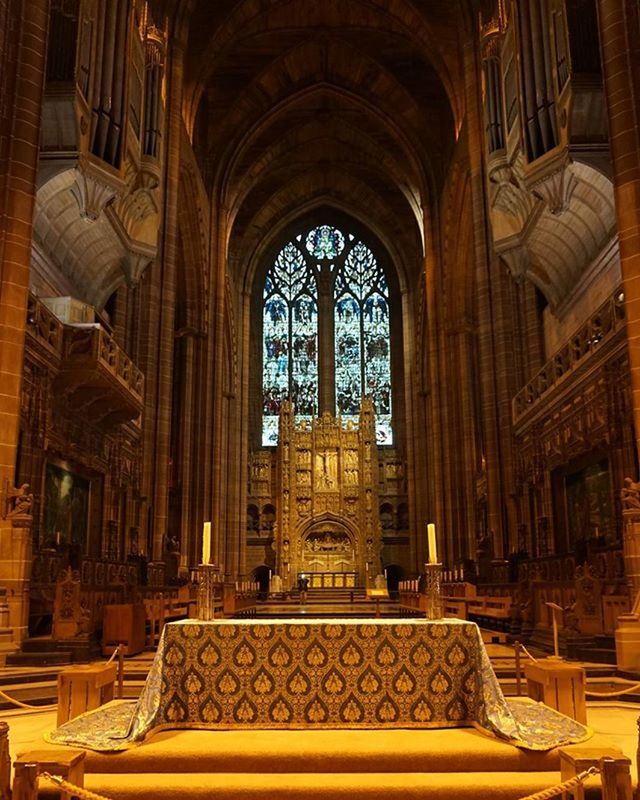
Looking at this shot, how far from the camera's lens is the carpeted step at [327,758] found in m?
4.09

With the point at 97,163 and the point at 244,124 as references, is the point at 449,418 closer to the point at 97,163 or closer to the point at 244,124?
the point at 244,124

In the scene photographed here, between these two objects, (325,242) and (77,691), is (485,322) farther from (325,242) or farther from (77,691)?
(325,242)

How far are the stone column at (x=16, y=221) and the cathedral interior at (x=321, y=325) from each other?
4 centimetres

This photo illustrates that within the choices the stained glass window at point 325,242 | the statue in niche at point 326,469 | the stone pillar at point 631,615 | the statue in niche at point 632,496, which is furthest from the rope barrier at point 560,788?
the stained glass window at point 325,242

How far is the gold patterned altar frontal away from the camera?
180 inches

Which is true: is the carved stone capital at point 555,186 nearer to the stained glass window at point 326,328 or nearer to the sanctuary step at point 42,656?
the sanctuary step at point 42,656

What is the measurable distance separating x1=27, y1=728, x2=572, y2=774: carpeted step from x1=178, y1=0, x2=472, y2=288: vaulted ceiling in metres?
20.3

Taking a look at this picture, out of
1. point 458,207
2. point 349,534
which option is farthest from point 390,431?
point 458,207

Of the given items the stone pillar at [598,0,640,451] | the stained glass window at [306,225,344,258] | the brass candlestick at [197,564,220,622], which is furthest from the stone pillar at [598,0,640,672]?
the stained glass window at [306,225,344,258]

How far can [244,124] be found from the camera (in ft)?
92.1

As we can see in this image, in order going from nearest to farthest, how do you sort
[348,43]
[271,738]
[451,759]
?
[451,759] → [271,738] → [348,43]

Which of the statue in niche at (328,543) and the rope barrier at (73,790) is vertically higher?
the statue in niche at (328,543)

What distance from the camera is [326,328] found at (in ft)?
115

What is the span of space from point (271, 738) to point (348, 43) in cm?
2666
